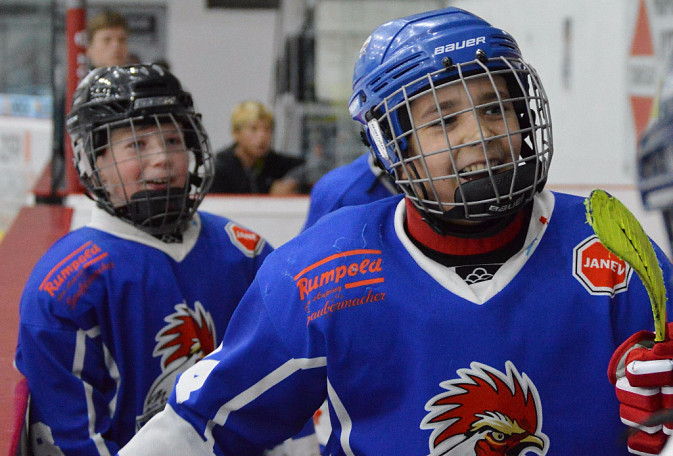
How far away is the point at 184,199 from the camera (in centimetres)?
193

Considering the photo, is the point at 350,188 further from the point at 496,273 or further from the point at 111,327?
the point at 496,273

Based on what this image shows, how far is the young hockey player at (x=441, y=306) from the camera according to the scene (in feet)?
3.90

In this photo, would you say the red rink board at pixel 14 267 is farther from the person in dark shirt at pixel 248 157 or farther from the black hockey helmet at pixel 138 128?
the person in dark shirt at pixel 248 157

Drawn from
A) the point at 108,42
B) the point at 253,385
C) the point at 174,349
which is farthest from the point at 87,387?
the point at 108,42

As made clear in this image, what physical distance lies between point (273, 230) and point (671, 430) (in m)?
2.82

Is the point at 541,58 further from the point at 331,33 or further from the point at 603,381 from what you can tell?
the point at 603,381

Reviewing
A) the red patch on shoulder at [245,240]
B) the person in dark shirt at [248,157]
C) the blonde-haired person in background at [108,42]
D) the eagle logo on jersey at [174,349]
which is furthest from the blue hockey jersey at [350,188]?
the person in dark shirt at [248,157]

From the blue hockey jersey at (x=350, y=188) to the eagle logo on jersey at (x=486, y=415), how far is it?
50.9 inches

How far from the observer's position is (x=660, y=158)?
870 mm

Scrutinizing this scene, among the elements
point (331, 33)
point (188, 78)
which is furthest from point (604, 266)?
point (188, 78)

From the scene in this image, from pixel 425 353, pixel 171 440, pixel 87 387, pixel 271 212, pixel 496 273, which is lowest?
pixel 271 212

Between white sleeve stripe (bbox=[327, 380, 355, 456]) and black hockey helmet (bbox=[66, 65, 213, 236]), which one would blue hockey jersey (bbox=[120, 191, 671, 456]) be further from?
black hockey helmet (bbox=[66, 65, 213, 236])

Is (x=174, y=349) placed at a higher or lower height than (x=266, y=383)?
lower

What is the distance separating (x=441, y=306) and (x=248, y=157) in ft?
10.8
